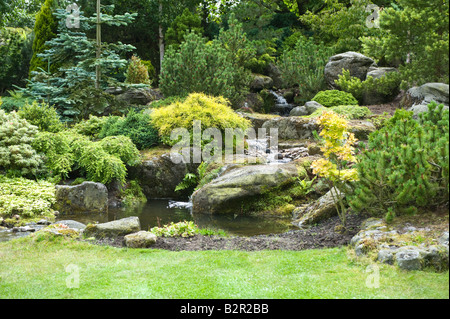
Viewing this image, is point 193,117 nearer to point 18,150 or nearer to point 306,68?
point 18,150

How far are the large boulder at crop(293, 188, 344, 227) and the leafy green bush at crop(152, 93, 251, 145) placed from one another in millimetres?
4506

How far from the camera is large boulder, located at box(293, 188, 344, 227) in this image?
7879mm

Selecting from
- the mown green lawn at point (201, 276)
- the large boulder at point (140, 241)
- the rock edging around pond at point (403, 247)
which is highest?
the rock edging around pond at point (403, 247)

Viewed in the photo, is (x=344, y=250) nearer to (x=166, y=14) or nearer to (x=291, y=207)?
(x=291, y=207)

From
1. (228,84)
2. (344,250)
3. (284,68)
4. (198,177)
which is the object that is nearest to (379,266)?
(344,250)

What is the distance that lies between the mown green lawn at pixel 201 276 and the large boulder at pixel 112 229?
3.15ft

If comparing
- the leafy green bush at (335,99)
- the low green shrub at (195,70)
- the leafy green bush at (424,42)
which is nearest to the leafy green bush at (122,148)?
the low green shrub at (195,70)

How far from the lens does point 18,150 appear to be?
10.3 m

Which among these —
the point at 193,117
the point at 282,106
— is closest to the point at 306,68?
the point at 282,106

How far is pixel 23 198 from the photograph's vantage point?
30.8ft

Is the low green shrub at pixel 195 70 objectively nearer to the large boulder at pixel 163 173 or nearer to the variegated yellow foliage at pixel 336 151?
the large boulder at pixel 163 173

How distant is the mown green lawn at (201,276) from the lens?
13.2ft

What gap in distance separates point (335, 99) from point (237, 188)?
7954mm

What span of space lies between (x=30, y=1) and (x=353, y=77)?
22.0 m
